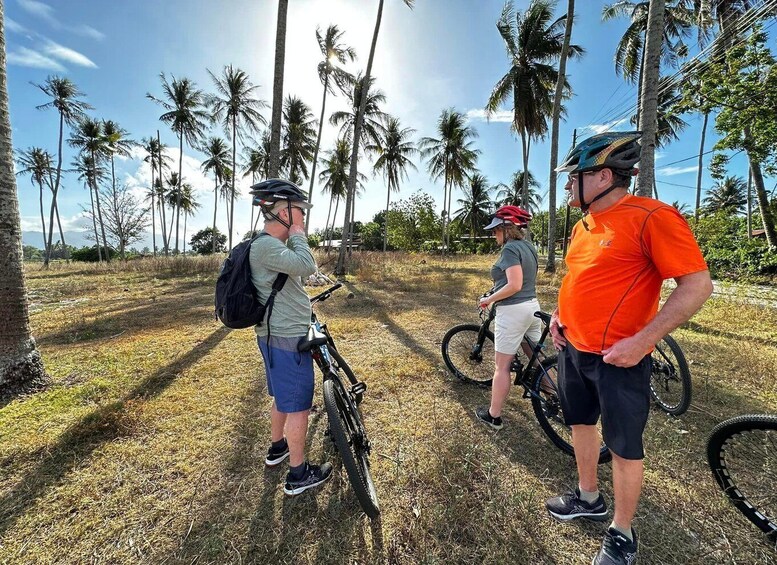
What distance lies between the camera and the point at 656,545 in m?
1.69

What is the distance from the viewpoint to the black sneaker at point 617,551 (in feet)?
4.84

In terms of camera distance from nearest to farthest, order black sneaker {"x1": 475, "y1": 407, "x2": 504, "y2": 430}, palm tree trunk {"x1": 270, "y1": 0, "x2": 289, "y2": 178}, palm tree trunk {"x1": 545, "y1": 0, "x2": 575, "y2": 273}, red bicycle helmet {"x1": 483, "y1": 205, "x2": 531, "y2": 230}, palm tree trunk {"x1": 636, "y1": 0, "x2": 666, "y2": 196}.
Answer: red bicycle helmet {"x1": 483, "y1": 205, "x2": 531, "y2": 230} < black sneaker {"x1": 475, "y1": 407, "x2": 504, "y2": 430} < palm tree trunk {"x1": 636, "y1": 0, "x2": 666, "y2": 196} < palm tree trunk {"x1": 270, "y1": 0, "x2": 289, "y2": 178} < palm tree trunk {"x1": 545, "y1": 0, "x2": 575, "y2": 273}

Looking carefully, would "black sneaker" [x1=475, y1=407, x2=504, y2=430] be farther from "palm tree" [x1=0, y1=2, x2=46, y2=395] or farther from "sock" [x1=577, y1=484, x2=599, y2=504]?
"palm tree" [x1=0, y1=2, x2=46, y2=395]

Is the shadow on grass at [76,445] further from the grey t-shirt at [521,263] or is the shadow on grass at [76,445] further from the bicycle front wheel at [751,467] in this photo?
the bicycle front wheel at [751,467]

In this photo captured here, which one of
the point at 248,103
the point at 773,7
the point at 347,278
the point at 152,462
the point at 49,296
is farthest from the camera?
the point at 248,103

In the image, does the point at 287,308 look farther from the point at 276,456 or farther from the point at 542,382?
the point at 542,382

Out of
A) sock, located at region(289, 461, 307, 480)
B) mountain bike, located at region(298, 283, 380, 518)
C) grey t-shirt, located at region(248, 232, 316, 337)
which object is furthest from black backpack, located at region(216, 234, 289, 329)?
sock, located at region(289, 461, 307, 480)

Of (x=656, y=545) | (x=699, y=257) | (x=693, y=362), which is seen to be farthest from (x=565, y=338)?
(x=693, y=362)

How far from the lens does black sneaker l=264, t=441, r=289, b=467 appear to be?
2322mm

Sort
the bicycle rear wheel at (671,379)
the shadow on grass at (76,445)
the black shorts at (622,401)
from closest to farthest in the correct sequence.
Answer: the black shorts at (622,401), the shadow on grass at (76,445), the bicycle rear wheel at (671,379)

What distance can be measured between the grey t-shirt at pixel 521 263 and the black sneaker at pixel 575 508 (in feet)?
4.46

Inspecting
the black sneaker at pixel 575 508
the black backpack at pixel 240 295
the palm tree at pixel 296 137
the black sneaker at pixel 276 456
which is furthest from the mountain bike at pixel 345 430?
the palm tree at pixel 296 137

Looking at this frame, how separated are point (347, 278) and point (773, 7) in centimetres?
1251

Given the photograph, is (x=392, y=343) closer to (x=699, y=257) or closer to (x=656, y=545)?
(x=656, y=545)
